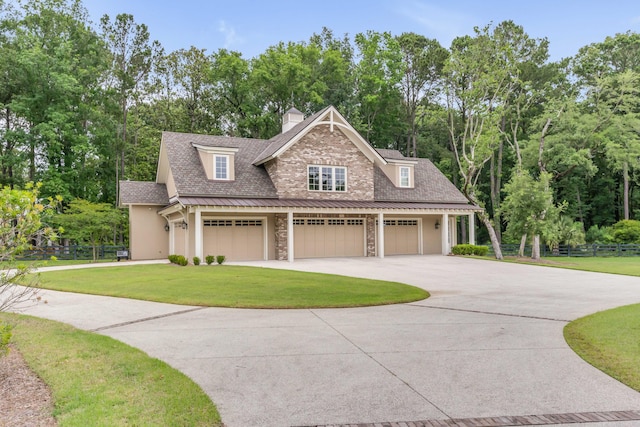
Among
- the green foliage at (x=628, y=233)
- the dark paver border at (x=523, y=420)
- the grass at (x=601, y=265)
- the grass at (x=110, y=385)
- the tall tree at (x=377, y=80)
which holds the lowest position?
the grass at (x=601, y=265)

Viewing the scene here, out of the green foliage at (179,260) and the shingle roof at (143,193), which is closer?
the green foliage at (179,260)

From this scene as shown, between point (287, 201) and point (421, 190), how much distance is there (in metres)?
9.31

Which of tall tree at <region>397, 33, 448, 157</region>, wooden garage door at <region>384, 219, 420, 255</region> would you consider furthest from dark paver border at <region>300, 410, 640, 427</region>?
tall tree at <region>397, 33, 448, 157</region>

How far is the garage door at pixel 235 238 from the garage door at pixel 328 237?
1.96 metres

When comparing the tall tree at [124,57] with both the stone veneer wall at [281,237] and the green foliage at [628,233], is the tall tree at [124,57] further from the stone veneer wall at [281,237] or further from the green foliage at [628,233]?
the green foliage at [628,233]

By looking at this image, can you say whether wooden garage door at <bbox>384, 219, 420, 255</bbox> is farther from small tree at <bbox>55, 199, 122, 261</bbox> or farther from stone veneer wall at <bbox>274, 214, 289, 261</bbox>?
small tree at <bbox>55, 199, 122, 261</bbox>

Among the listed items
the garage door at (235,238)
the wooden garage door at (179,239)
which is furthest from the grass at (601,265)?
the wooden garage door at (179,239)

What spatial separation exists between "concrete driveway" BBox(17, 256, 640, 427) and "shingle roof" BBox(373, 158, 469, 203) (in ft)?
48.1

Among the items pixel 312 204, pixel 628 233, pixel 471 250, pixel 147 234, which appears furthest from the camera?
pixel 628 233

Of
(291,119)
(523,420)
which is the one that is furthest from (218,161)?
(523,420)

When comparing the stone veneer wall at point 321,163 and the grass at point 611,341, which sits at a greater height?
the stone veneer wall at point 321,163

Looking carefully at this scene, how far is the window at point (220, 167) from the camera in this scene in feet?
70.3

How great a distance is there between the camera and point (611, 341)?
6.38 metres

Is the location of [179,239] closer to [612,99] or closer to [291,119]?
[291,119]
